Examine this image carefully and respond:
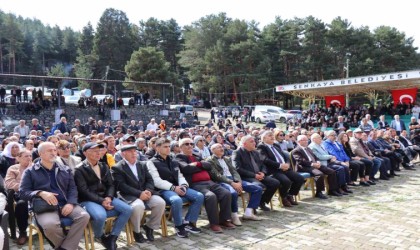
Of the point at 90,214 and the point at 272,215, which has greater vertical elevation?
the point at 90,214

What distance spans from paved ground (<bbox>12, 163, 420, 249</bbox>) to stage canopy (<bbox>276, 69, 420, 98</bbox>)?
37.1ft

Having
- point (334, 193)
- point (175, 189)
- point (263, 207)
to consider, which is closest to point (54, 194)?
point (175, 189)

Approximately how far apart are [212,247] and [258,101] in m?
37.8

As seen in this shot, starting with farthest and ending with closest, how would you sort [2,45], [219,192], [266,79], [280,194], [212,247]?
1. [2,45]
2. [266,79]
3. [280,194]
4. [219,192]
5. [212,247]

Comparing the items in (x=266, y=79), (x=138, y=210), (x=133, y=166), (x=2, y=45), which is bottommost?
(x=138, y=210)

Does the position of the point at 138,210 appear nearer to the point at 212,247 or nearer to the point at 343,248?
the point at 212,247

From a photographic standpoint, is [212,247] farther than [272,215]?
No

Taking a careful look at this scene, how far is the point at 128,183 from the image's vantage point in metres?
4.35

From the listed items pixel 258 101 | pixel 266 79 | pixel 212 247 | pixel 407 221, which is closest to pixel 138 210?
pixel 212 247

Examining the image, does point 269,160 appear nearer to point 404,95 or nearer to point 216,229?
point 216,229

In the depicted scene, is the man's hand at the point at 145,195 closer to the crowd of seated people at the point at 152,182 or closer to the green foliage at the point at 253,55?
the crowd of seated people at the point at 152,182

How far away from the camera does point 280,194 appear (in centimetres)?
582

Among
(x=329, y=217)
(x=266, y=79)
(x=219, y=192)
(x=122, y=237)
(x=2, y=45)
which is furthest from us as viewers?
(x=2, y=45)

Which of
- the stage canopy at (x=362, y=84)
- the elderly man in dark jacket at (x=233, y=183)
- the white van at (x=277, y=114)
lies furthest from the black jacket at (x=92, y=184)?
the white van at (x=277, y=114)
